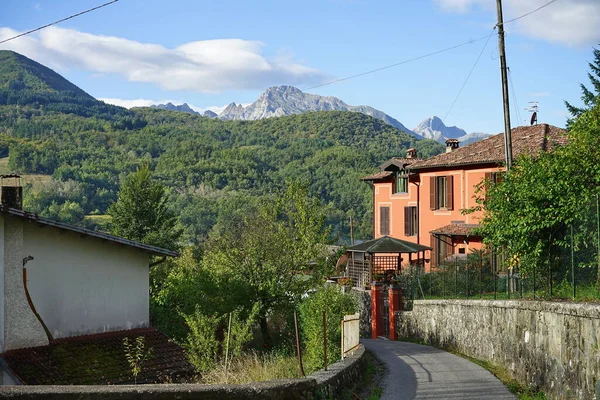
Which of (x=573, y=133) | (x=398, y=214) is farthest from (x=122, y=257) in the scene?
(x=398, y=214)

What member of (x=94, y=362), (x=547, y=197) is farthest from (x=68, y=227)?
(x=547, y=197)

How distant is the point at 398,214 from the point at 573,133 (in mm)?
23694

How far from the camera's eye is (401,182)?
40125mm

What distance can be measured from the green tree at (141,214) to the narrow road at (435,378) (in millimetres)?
32561

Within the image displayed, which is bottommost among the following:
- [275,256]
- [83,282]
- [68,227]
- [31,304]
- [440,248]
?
[31,304]

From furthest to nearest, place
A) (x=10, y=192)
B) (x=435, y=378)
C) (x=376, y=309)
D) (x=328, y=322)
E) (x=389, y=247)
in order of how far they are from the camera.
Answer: (x=389, y=247) → (x=376, y=309) → (x=10, y=192) → (x=328, y=322) → (x=435, y=378)

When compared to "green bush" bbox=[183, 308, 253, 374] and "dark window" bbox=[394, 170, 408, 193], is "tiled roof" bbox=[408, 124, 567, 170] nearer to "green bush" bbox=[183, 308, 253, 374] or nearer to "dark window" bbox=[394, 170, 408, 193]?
"dark window" bbox=[394, 170, 408, 193]

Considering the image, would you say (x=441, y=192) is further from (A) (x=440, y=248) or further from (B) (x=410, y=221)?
(B) (x=410, y=221)

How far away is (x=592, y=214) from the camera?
1161cm

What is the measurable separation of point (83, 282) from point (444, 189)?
21346mm

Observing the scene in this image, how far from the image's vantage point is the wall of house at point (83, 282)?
17359mm

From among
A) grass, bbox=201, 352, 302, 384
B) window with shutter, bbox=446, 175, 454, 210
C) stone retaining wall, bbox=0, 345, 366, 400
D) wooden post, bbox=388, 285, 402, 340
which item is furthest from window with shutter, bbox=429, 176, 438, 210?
stone retaining wall, bbox=0, 345, 366, 400

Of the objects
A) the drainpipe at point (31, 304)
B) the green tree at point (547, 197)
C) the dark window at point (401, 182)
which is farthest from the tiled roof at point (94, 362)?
the dark window at point (401, 182)

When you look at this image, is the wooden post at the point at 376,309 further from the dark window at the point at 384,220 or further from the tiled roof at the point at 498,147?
the dark window at the point at 384,220
